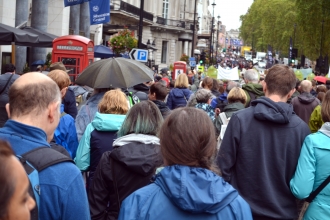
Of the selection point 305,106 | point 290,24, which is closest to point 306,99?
point 305,106

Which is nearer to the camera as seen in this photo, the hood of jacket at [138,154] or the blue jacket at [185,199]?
the blue jacket at [185,199]

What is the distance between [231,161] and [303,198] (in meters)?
0.56

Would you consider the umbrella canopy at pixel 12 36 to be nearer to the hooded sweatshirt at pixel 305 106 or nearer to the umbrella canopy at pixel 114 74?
the umbrella canopy at pixel 114 74

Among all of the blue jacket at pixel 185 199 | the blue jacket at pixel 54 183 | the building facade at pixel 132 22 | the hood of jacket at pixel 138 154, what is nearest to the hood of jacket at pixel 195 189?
the blue jacket at pixel 185 199

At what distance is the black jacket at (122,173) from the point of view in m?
4.00

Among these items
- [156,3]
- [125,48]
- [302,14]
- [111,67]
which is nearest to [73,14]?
[125,48]

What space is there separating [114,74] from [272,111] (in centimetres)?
367

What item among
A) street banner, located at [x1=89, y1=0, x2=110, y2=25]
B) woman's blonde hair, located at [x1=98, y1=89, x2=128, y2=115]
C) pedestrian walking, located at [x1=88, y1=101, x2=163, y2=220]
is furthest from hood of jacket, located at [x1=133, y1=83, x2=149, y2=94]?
street banner, located at [x1=89, y1=0, x2=110, y2=25]

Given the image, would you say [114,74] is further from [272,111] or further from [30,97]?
[30,97]

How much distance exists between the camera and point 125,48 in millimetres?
26328

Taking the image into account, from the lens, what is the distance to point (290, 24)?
2872 inches

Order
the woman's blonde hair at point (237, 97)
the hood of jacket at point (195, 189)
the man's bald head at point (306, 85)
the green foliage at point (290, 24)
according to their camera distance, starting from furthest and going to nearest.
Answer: the green foliage at point (290, 24) → the man's bald head at point (306, 85) → the woman's blonde hair at point (237, 97) → the hood of jacket at point (195, 189)

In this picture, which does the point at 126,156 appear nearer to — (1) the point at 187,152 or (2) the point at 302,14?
(1) the point at 187,152

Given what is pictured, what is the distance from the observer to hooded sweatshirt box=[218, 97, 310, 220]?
4.18m
